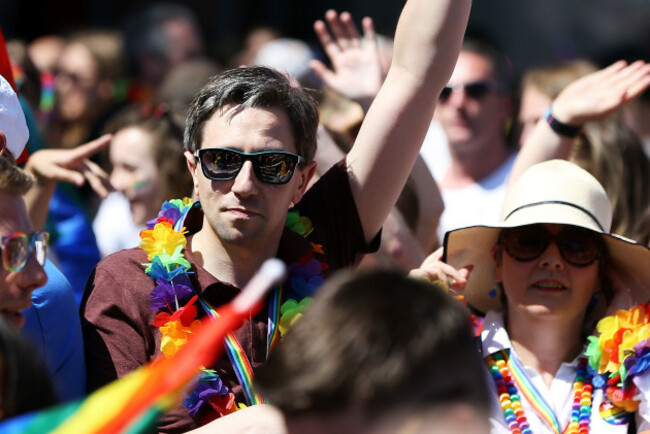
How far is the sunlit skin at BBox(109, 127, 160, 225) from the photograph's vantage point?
210 inches

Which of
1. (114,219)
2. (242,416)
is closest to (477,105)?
(114,219)

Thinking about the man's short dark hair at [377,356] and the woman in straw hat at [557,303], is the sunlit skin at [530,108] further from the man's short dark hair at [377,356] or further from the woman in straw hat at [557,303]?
the man's short dark hair at [377,356]

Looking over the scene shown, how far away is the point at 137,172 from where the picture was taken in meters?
5.41

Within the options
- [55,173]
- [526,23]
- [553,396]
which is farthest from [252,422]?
[526,23]

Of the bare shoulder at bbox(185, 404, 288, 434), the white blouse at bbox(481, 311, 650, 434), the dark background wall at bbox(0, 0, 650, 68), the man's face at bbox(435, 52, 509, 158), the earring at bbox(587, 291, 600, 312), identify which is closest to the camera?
the bare shoulder at bbox(185, 404, 288, 434)

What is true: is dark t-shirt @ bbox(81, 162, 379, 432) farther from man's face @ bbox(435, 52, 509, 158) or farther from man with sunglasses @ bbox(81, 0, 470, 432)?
man's face @ bbox(435, 52, 509, 158)

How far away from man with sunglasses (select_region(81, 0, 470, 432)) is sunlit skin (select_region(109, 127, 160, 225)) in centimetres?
190

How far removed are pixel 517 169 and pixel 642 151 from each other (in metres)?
1.18

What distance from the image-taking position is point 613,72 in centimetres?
437

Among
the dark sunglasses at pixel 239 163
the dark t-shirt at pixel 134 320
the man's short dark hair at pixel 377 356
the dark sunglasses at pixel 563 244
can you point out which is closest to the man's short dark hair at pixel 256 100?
the dark sunglasses at pixel 239 163

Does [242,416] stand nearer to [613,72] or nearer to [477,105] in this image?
[613,72]

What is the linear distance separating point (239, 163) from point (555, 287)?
1.13 metres

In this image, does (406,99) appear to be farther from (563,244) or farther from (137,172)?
(137,172)

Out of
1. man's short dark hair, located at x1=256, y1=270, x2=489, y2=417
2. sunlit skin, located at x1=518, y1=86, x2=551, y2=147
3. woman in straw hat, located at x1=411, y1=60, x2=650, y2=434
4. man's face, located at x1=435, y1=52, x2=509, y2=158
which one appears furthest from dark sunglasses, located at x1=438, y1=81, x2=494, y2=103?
man's short dark hair, located at x1=256, y1=270, x2=489, y2=417
